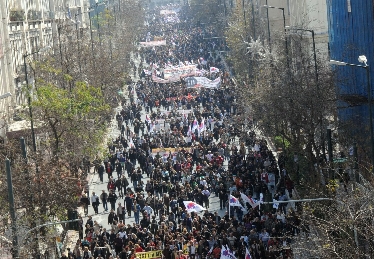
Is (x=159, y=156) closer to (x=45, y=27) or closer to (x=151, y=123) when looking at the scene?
(x=151, y=123)

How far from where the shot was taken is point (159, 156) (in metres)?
48.1

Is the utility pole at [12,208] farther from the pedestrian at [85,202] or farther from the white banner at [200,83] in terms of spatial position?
the white banner at [200,83]

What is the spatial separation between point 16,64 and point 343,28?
21.7 meters

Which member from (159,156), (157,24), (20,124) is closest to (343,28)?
(159,156)

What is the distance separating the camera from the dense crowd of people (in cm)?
3120

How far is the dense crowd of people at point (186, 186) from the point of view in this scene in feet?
102

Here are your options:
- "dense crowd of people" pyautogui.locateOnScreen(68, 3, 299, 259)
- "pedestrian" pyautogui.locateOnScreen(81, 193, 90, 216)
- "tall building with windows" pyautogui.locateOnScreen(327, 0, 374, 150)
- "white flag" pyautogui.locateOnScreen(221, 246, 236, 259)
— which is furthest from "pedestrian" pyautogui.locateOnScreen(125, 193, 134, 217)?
"white flag" pyautogui.locateOnScreen(221, 246, 236, 259)

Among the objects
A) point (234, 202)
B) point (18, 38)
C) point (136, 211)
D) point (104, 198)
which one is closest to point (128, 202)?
point (104, 198)

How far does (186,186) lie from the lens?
39.7 m

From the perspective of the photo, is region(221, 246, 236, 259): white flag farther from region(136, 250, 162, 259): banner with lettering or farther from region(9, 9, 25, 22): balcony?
region(9, 9, 25, 22): balcony

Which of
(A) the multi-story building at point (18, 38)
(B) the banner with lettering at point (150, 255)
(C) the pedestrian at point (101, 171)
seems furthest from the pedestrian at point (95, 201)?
(B) the banner with lettering at point (150, 255)

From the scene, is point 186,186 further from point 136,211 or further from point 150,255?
point 150,255

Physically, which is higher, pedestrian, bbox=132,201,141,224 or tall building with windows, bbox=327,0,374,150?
tall building with windows, bbox=327,0,374,150

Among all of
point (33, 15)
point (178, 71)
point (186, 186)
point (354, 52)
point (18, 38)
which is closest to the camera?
point (186, 186)
